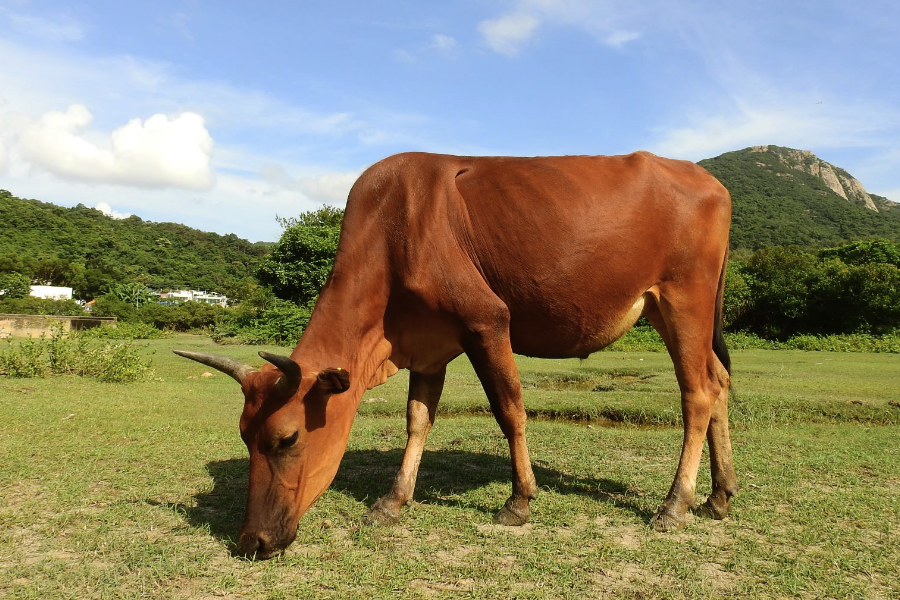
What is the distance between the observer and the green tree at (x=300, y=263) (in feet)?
89.2

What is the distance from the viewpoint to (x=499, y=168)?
4602 millimetres

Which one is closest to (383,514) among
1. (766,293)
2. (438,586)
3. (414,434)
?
(414,434)

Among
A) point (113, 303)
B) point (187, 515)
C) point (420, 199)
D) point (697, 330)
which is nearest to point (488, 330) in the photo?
point (420, 199)

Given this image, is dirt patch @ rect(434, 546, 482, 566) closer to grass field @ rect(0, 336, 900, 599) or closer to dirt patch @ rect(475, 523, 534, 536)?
grass field @ rect(0, 336, 900, 599)

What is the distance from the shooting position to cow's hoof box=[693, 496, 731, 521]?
4.35 m

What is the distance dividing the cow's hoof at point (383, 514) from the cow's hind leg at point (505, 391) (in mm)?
695

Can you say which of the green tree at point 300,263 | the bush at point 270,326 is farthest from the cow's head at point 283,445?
the green tree at point 300,263

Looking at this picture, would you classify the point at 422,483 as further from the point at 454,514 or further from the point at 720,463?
the point at 720,463

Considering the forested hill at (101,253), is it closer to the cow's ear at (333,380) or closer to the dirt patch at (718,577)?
the cow's ear at (333,380)

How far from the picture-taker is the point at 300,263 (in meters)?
27.5

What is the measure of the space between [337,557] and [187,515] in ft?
4.12

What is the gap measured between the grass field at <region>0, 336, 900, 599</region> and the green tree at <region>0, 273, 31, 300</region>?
4774 centimetres

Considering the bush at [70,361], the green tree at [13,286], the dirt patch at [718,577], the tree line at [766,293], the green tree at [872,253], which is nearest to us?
the dirt patch at [718,577]

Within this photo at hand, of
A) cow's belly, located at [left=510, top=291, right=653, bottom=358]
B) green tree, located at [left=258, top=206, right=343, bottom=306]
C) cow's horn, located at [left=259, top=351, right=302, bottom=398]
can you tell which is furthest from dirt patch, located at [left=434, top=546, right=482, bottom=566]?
green tree, located at [left=258, top=206, right=343, bottom=306]
